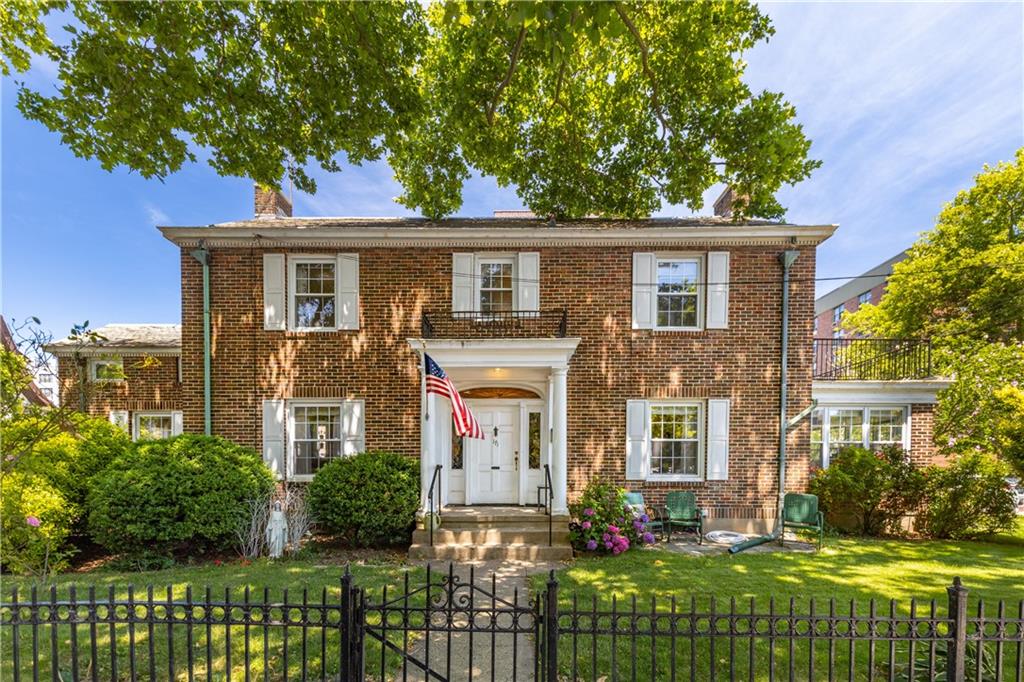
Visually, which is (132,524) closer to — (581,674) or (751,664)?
(581,674)

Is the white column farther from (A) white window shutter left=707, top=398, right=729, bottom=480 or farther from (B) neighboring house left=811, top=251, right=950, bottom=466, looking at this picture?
(B) neighboring house left=811, top=251, right=950, bottom=466

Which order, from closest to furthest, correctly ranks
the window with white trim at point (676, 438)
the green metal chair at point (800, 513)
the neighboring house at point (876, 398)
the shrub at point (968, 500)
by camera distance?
the green metal chair at point (800, 513)
the shrub at point (968, 500)
the window with white trim at point (676, 438)
the neighboring house at point (876, 398)

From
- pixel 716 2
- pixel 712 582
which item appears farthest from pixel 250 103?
pixel 712 582

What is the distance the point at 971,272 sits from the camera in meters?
15.0

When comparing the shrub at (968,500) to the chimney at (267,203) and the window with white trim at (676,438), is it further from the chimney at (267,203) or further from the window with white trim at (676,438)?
the chimney at (267,203)

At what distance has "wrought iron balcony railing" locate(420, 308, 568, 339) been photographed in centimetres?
966

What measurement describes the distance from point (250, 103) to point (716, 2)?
28.4ft

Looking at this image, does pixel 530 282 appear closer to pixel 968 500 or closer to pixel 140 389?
pixel 968 500

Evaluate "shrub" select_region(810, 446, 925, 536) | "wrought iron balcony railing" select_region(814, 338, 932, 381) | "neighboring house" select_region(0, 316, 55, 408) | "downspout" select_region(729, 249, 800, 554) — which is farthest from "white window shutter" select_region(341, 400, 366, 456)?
"wrought iron balcony railing" select_region(814, 338, 932, 381)

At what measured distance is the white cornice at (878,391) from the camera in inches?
408

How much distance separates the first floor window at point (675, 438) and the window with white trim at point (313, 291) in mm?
7751

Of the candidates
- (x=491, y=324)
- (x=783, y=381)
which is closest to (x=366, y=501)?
(x=491, y=324)

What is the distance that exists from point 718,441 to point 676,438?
875mm

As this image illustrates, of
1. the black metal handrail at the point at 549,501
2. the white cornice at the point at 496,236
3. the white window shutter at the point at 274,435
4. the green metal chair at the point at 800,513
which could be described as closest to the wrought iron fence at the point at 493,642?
the black metal handrail at the point at 549,501
